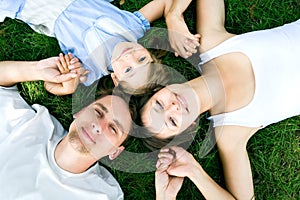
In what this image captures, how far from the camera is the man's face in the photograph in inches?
93.4

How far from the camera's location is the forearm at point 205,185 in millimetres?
2553

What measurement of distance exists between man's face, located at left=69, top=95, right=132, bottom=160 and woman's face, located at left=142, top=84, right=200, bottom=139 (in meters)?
0.13

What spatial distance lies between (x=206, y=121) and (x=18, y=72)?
1.19 metres

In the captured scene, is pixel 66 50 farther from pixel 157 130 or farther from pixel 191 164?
pixel 191 164

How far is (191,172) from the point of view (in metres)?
2.54

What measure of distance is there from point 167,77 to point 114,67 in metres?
0.35

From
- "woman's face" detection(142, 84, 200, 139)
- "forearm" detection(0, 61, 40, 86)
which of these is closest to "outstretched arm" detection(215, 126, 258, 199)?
"woman's face" detection(142, 84, 200, 139)

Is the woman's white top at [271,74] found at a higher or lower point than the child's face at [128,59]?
lower

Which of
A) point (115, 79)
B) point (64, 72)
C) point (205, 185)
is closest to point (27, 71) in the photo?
point (64, 72)

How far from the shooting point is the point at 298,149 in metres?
2.83

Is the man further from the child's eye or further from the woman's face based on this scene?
the woman's face

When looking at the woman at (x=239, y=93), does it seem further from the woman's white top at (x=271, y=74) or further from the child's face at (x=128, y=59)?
the child's face at (x=128, y=59)

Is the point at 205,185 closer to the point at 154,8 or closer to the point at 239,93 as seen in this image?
the point at 239,93

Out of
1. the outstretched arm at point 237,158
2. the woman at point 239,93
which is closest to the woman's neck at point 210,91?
the woman at point 239,93
